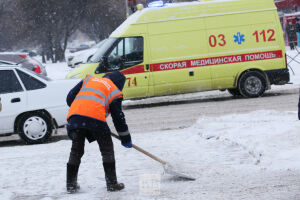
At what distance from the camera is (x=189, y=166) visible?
771cm

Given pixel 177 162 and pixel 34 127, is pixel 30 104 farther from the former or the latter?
pixel 177 162

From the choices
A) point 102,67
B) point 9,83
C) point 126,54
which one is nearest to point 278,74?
point 126,54

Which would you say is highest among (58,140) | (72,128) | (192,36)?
(192,36)

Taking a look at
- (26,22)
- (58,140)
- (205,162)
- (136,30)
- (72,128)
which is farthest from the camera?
(26,22)

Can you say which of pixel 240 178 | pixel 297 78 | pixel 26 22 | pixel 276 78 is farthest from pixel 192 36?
pixel 26 22

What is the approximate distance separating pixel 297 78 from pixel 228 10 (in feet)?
20.3

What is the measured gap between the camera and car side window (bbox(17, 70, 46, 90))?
11.0 metres

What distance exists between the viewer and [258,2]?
1553 cm

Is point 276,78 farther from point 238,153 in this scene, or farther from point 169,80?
point 238,153

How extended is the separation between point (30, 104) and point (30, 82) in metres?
0.46

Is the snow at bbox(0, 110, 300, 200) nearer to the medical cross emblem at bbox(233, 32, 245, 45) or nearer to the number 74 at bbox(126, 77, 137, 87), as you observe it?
the number 74 at bbox(126, 77, 137, 87)

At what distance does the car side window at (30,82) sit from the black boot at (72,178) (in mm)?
4641

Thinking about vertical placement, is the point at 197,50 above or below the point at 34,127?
above

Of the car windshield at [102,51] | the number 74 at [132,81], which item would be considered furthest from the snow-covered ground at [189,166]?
the car windshield at [102,51]
